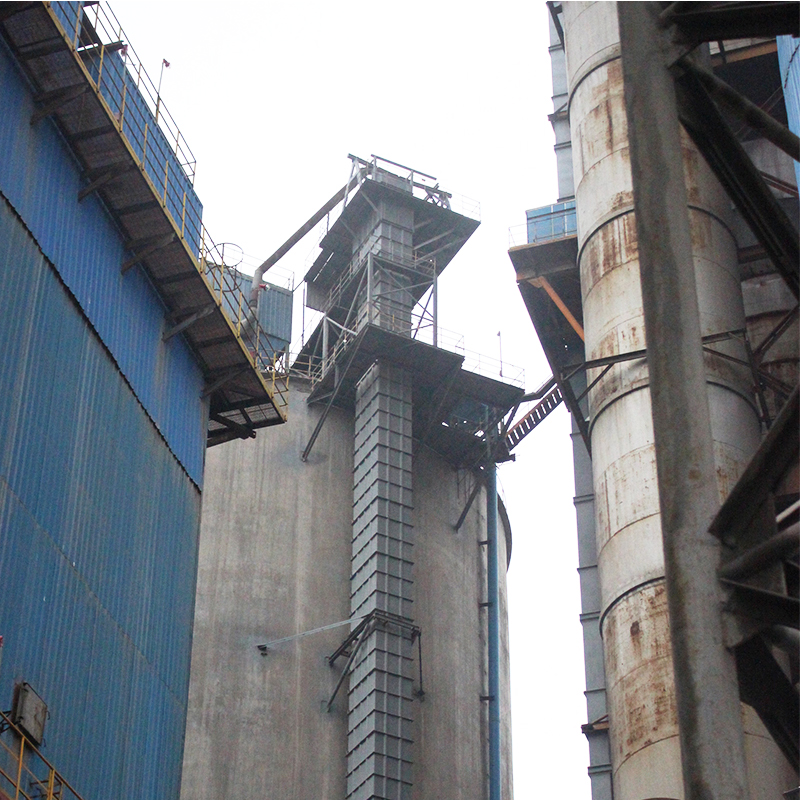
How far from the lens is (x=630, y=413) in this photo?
27047mm

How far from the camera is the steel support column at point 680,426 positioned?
26.1 ft

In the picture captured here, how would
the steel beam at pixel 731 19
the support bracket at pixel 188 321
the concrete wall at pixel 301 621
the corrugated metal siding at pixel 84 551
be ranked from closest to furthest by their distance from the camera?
1. the steel beam at pixel 731 19
2. the corrugated metal siding at pixel 84 551
3. the support bracket at pixel 188 321
4. the concrete wall at pixel 301 621

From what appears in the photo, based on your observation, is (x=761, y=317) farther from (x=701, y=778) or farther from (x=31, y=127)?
(x=701, y=778)

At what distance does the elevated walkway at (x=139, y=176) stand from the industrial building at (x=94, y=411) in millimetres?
44

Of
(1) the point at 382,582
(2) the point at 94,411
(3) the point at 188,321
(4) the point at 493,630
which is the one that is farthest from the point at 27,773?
(4) the point at 493,630

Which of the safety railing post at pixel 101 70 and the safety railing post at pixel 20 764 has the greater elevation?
the safety railing post at pixel 101 70

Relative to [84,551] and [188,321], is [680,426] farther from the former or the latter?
[188,321]

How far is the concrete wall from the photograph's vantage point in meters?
34.3

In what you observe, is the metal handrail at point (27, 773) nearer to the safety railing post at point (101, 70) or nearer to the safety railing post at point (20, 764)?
the safety railing post at point (20, 764)

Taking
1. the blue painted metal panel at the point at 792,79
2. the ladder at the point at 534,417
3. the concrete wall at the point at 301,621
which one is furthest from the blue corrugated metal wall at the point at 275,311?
the blue painted metal panel at the point at 792,79

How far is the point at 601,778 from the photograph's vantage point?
1199 inches

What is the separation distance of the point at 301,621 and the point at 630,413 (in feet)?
43.6

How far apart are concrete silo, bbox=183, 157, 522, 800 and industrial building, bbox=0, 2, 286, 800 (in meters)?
9.05

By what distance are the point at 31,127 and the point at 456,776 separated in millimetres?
22628
